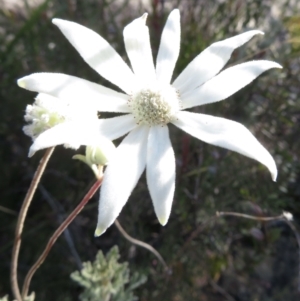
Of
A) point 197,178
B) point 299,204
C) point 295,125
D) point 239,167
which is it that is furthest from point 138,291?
point 295,125

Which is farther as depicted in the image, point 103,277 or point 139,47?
point 103,277

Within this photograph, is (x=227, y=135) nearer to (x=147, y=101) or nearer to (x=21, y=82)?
(x=147, y=101)

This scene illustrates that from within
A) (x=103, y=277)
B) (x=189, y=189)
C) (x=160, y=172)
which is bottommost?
(x=189, y=189)

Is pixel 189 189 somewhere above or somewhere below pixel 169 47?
below

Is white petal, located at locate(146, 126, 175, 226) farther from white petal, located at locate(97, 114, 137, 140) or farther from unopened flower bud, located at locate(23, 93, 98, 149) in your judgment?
unopened flower bud, located at locate(23, 93, 98, 149)

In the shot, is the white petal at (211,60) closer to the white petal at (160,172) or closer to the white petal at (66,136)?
the white petal at (160,172)

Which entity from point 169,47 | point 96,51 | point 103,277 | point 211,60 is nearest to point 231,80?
point 211,60
